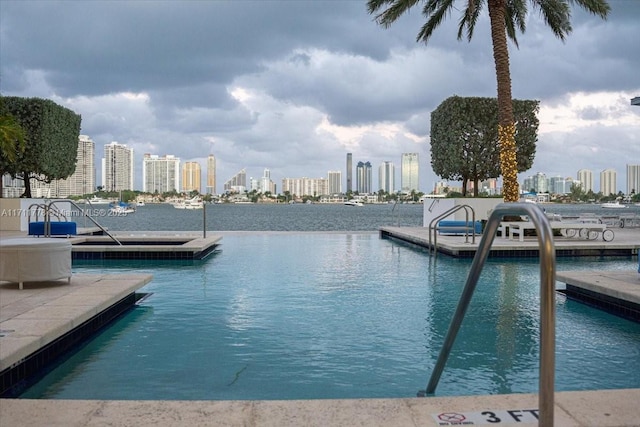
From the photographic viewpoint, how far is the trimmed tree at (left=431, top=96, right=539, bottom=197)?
25891 millimetres

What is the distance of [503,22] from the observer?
1661cm

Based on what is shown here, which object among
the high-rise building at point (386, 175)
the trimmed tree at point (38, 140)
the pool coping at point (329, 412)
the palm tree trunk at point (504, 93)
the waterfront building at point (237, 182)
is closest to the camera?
the pool coping at point (329, 412)

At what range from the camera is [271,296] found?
8.48 meters

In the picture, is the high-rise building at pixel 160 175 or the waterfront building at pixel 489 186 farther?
the high-rise building at pixel 160 175

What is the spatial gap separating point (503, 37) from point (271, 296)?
11.9 meters

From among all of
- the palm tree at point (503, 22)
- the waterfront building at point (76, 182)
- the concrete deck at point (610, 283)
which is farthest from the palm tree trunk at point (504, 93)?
the waterfront building at point (76, 182)

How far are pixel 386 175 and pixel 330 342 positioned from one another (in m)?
165

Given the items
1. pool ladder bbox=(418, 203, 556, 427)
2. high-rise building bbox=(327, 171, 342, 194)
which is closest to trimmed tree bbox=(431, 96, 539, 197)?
pool ladder bbox=(418, 203, 556, 427)

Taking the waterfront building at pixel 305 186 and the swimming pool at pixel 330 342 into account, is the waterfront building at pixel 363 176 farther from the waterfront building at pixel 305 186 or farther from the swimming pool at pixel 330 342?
the swimming pool at pixel 330 342

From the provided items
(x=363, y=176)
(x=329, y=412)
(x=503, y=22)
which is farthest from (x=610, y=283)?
(x=363, y=176)

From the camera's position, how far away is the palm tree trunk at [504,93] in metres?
16.5

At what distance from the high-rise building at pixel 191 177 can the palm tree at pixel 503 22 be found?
471 feet

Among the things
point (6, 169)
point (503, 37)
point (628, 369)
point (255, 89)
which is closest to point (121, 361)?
point (628, 369)

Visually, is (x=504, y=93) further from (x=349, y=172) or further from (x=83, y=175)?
(x=349, y=172)
